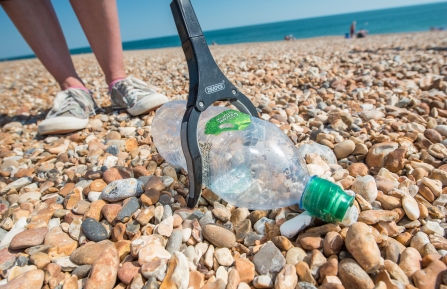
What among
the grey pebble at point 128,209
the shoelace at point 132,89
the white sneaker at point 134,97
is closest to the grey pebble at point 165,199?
the grey pebble at point 128,209

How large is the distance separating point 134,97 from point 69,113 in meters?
0.53

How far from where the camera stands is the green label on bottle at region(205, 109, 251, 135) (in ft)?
3.82

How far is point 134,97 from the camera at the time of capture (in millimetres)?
2346

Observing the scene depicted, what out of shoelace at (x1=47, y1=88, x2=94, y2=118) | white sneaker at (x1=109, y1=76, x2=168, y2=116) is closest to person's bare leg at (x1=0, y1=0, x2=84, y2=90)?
shoelace at (x1=47, y1=88, x2=94, y2=118)

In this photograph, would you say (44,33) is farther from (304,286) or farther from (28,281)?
(304,286)

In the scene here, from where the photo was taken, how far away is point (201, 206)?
125cm

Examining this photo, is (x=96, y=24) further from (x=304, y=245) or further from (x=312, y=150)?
(x=304, y=245)

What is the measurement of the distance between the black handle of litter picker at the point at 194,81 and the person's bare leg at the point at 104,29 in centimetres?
137

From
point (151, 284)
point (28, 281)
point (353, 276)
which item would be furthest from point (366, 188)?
point (28, 281)

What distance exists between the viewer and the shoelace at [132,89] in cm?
236

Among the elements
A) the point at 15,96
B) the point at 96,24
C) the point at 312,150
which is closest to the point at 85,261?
the point at 312,150

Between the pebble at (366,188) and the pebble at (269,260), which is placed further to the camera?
the pebble at (366,188)

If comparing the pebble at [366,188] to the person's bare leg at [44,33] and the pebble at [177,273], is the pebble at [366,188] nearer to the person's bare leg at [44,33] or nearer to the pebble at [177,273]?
the pebble at [177,273]

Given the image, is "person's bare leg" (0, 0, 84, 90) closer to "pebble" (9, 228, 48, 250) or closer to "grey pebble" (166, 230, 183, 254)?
"pebble" (9, 228, 48, 250)
